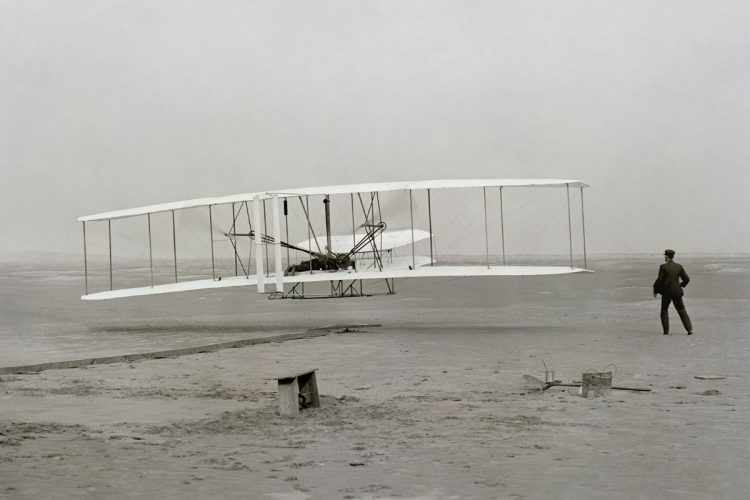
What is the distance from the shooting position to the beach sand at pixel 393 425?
6996 millimetres

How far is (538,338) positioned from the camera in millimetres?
18797

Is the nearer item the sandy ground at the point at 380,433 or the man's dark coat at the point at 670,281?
the sandy ground at the point at 380,433

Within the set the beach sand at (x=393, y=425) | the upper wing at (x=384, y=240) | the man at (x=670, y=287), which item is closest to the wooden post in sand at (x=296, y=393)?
the beach sand at (x=393, y=425)

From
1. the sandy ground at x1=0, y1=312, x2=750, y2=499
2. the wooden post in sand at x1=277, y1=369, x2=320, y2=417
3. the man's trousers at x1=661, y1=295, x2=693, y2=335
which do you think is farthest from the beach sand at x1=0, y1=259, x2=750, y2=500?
the man's trousers at x1=661, y1=295, x2=693, y2=335

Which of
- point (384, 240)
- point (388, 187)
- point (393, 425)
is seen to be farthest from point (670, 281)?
point (393, 425)

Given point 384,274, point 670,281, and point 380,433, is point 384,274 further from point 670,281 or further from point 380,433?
point 380,433

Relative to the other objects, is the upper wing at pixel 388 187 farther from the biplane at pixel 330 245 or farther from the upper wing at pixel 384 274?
the upper wing at pixel 384 274

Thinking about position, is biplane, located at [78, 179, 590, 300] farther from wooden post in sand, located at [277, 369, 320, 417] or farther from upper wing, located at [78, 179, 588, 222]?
wooden post in sand, located at [277, 369, 320, 417]

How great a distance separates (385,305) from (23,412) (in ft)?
81.8

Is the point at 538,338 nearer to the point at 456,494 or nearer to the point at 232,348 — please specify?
the point at 232,348

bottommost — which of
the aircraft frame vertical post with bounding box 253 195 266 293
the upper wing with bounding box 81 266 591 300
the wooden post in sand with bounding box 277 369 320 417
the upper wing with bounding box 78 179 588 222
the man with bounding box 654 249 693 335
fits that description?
the wooden post in sand with bounding box 277 369 320 417

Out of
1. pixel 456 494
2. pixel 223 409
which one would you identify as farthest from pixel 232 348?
pixel 456 494

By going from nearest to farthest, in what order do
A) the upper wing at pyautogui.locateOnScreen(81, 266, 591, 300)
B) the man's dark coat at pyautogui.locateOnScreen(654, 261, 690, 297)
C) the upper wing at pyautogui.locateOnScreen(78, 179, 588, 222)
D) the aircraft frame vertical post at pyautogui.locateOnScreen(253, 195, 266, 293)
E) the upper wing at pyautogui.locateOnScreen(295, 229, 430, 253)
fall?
1. the man's dark coat at pyautogui.locateOnScreen(654, 261, 690, 297)
2. the upper wing at pyautogui.locateOnScreen(81, 266, 591, 300)
3. the upper wing at pyautogui.locateOnScreen(78, 179, 588, 222)
4. the aircraft frame vertical post at pyautogui.locateOnScreen(253, 195, 266, 293)
5. the upper wing at pyautogui.locateOnScreen(295, 229, 430, 253)

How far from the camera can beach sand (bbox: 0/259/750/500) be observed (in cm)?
700
